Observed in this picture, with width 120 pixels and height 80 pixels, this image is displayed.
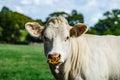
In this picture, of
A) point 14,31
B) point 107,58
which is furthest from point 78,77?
point 14,31

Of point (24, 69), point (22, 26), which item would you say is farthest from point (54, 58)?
point (22, 26)

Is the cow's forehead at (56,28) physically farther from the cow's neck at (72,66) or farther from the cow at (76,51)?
the cow's neck at (72,66)

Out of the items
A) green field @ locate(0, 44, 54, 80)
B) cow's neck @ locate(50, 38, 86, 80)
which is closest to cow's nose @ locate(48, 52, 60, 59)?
cow's neck @ locate(50, 38, 86, 80)

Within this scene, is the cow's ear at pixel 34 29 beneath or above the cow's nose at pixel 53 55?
above

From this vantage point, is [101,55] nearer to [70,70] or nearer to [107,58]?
[107,58]

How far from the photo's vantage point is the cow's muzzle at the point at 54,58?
292 inches

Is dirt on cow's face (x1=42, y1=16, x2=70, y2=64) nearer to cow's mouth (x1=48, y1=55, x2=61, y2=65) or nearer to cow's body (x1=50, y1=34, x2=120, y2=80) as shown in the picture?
cow's mouth (x1=48, y1=55, x2=61, y2=65)

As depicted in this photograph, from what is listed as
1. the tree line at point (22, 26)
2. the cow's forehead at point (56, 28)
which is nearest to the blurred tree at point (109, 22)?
the tree line at point (22, 26)

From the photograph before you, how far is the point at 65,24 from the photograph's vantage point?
805 centimetres

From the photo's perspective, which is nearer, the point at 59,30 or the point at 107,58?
the point at 59,30

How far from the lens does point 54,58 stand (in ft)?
24.4

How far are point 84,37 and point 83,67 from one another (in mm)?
762

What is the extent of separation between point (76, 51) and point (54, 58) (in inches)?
38.1

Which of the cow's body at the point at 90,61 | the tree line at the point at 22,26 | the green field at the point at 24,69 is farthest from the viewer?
the tree line at the point at 22,26
